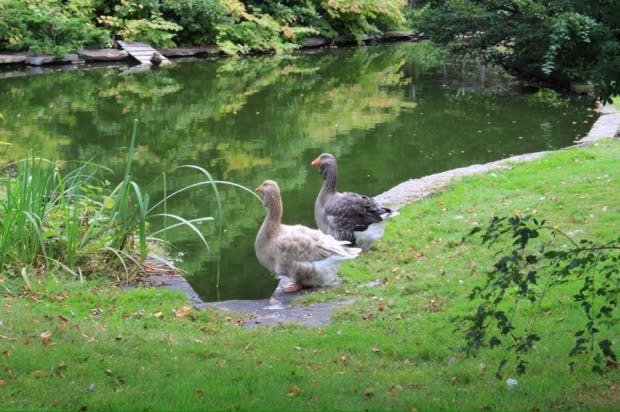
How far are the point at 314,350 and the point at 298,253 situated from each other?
2206 millimetres

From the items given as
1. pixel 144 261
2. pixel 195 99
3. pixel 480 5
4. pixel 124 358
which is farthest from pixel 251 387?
pixel 480 5

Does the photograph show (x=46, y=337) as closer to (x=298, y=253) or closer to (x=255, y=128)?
(x=298, y=253)

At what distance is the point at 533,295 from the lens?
4535mm

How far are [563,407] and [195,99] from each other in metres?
18.5

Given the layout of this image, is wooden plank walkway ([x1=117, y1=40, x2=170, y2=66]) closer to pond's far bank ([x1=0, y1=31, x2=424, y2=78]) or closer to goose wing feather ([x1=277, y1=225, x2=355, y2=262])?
pond's far bank ([x1=0, y1=31, x2=424, y2=78])

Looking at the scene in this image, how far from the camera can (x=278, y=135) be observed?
1820 centimetres

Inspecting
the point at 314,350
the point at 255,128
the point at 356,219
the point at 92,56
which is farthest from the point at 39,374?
the point at 92,56

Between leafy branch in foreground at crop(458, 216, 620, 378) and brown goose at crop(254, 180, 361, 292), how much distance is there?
168 centimetres

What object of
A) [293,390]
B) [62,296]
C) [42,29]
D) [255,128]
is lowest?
[42,29]

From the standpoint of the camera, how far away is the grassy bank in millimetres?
4883

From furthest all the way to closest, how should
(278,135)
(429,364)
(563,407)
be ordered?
(278,135)
(429,364)
(563,407)

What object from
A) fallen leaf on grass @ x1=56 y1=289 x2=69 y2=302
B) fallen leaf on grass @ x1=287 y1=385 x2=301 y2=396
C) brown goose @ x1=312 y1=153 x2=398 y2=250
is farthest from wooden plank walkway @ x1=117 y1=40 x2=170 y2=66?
fallen leaf on grass @ x1=287 y1=385 x2=301 y2=396

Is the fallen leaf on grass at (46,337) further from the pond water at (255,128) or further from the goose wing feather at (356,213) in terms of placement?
the goose wing feather at (356,213)

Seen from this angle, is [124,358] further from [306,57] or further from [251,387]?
[306,57]
